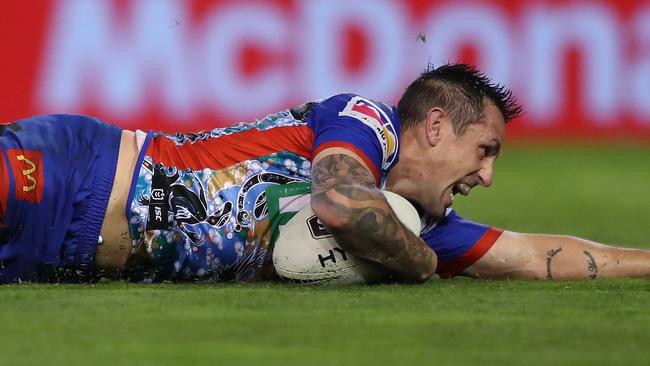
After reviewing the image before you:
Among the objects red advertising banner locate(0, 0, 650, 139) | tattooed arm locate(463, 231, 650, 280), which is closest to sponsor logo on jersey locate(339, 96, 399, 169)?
tattooed arm locate(463, 231, 650, 280)

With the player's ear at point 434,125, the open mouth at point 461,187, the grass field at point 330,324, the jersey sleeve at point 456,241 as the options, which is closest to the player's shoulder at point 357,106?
the player's ear at point 434,125

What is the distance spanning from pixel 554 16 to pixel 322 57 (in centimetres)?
245

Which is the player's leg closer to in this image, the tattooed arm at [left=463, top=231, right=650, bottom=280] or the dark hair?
the dark hair

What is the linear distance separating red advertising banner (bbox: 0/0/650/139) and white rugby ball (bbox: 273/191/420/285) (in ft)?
23.6

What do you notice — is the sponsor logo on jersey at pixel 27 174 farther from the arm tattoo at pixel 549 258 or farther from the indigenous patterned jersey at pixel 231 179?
the arm tattoo at pixel 549 258

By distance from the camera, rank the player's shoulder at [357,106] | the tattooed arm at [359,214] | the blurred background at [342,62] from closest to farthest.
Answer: the tattooed arm at [359,214] → the player's shoulder at [357,106] → the blurred background at [342,62]

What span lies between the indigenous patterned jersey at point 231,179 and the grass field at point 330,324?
0.48ft

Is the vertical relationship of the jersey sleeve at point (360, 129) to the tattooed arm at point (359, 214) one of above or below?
above

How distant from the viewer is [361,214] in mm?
4699

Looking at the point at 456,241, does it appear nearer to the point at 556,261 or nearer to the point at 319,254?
the point at 556,261

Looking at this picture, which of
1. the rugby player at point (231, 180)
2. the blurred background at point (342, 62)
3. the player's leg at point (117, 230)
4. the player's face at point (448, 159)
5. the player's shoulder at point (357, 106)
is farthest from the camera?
the blurred background at point (342, 62)

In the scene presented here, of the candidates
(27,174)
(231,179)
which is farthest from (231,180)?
(27,174)

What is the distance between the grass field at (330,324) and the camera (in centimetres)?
348

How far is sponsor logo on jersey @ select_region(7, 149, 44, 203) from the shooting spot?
4.88 m
